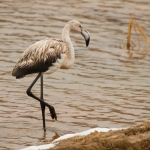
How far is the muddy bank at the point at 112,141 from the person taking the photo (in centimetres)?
648

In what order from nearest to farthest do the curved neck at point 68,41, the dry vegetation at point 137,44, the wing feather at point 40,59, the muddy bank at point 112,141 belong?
1. the muddy bank at point 112,141
2. the wing feather at point 40,59
3. the curved neck at point 68,41
4. the dry vegetation at point 137,44

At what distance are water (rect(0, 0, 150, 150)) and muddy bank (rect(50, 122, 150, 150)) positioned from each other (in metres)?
1.50

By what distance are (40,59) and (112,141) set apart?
2.75 metres

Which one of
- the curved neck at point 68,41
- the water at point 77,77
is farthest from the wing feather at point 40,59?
the water at point 77,77

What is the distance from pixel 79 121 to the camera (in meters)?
9.45

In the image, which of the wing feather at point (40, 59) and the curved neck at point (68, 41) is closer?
the wing feather at point (40, 59)

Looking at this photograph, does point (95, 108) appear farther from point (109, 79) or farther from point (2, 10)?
point (2, 10)

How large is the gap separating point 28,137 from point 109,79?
385cm

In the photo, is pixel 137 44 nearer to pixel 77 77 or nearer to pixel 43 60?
pixel 77 77

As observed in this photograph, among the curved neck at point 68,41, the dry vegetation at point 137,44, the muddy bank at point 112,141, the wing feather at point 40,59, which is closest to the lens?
the muddy bank at point 112,141

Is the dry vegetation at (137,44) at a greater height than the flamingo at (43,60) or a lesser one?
lesser

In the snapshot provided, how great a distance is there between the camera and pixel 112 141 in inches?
259

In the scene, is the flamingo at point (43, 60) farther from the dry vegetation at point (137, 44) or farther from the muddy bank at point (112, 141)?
the dry vegetation at point (137, 44)

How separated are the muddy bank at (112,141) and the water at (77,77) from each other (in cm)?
150
